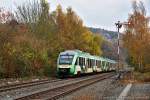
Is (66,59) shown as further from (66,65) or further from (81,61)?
(81,61)

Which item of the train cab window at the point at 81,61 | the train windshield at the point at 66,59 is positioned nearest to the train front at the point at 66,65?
the train windshield at the point at 66,59

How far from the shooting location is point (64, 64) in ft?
158

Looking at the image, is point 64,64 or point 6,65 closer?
point 6,65

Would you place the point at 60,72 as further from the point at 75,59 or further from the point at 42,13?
the point at 42,13

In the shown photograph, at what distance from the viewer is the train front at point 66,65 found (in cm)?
4762

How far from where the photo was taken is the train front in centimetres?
4762

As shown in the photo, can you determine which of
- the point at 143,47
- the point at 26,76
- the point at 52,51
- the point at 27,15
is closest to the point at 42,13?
the point at 27,15

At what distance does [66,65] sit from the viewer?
47969 millimetres

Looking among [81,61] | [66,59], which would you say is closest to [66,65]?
[66,59]

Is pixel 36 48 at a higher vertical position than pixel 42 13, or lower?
lower

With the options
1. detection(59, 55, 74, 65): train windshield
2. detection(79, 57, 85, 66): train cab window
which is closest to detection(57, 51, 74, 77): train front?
detection(59, 55, 74, 65): train windshield

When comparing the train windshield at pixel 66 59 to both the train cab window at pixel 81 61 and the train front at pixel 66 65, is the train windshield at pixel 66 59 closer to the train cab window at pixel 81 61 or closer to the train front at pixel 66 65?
the train front at pixel 66 65

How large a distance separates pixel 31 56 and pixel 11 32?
6289 mm

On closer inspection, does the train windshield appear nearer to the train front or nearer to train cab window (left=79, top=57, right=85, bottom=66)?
the train front
